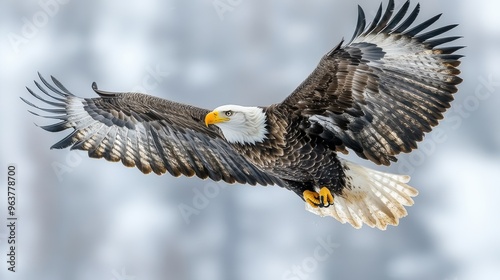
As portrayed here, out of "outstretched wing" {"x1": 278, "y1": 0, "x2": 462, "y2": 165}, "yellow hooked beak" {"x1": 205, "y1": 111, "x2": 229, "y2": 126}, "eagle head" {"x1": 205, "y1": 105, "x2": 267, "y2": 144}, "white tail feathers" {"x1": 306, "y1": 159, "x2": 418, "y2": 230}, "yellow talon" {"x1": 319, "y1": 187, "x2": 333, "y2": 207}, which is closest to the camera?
"outstretched wing" {"x1": 278, "y1": 0, "x2": 462, "y2": 165}

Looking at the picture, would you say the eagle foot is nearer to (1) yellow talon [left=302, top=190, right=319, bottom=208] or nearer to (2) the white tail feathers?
(1) yellow talon [left=302, top=190, right=319, bottom=208]

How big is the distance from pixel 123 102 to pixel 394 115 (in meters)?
3.64

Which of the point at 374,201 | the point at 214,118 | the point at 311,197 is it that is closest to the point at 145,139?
the point at 214,118

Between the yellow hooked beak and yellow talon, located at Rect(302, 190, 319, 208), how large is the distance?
1541 mm

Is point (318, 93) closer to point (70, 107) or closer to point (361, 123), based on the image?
point (361, 123)

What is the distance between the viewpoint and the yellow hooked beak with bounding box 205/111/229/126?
10.9m

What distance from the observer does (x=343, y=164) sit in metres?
11.5

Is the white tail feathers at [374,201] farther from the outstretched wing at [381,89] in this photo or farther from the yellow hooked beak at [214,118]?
the yellow hooked beak at [214,118]

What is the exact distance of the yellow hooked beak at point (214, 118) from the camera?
1091 centimetres

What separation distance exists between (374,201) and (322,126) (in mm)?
1657

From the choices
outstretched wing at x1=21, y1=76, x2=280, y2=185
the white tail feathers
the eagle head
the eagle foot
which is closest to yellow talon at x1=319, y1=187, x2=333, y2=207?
the eagle foot

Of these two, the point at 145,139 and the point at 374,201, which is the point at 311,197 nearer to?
the point at 374,201

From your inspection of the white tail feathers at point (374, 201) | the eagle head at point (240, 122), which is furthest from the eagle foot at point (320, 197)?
the eagle head at point (240, 122)

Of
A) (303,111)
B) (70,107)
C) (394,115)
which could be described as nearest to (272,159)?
(303,111)
